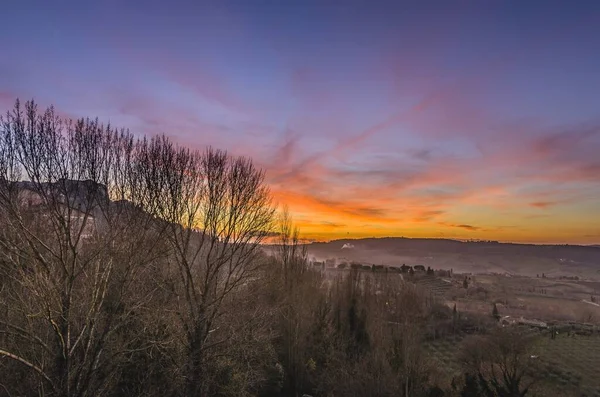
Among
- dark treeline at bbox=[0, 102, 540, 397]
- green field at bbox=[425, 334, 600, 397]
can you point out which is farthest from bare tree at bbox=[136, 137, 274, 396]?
green field at bbox=[425, 334, 600, 397]

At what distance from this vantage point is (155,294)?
1731 centimetres

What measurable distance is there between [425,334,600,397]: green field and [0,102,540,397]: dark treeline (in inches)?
635

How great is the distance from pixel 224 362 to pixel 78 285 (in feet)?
25.8

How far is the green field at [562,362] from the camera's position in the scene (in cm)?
4242

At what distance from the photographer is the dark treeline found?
9.75m

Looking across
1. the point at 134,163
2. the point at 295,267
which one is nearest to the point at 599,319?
the point at 295,267

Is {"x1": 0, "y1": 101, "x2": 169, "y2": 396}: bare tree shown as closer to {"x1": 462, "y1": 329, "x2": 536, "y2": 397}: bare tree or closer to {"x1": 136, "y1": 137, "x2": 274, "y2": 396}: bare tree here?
{"x1": 136, "y1": 137, "x2": 274, "y2": 396}: bare tree

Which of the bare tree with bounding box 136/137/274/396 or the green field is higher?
the bare tree with bounding box 136/137/274/396

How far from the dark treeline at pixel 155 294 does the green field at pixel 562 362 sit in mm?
16119

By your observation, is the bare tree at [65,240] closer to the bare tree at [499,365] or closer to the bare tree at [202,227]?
the bare tree at [202,227]

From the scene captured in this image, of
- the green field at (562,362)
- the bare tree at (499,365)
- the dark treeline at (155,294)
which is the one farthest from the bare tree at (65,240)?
the green field at (562,362)

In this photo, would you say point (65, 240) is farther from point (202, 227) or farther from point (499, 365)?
point (499, 365)

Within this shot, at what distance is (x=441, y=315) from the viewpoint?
70.7 metres

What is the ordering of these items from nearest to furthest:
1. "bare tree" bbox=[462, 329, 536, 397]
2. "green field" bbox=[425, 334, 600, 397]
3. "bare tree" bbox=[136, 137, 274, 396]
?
1. "bare tree" bbox=[136, 137, 274, 396]
2. "bare tree" bbox=[462, 329, 536, 397]
3. "green field" bbox=[425, 334, 600, 397]
